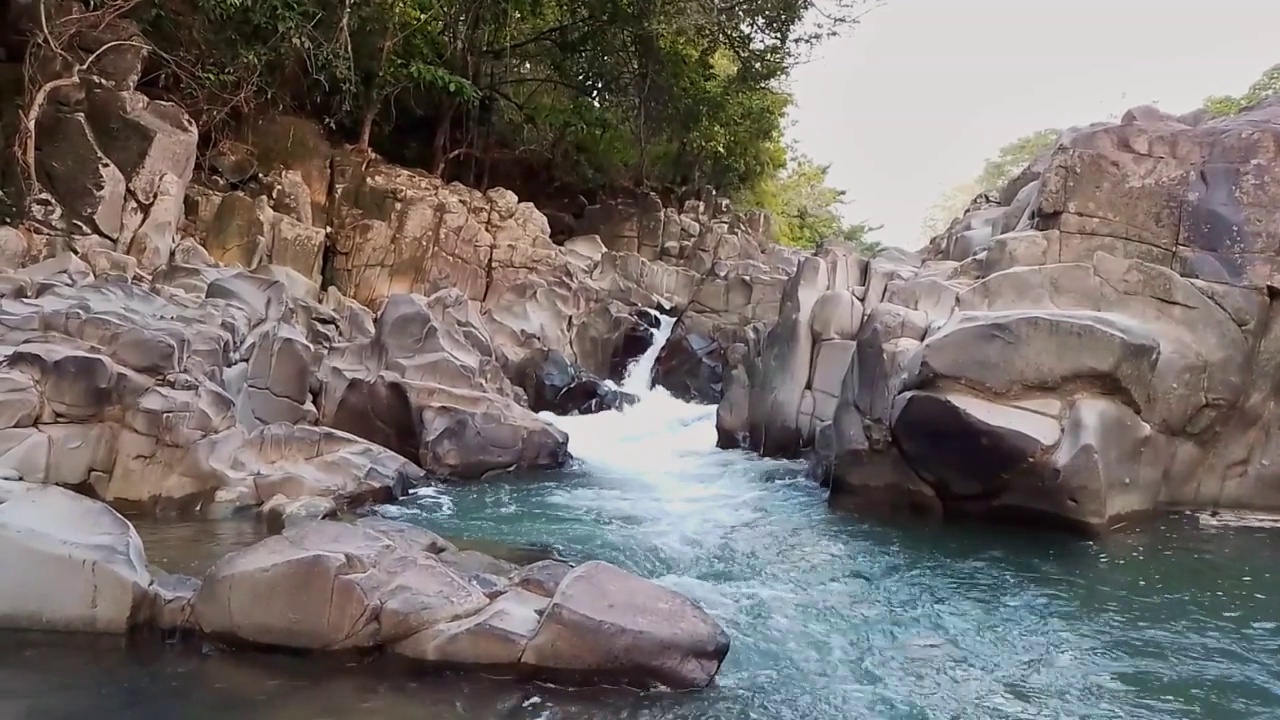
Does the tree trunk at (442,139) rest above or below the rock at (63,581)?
above

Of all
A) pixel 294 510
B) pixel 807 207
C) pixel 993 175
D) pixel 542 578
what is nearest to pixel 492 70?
pixel 294 510

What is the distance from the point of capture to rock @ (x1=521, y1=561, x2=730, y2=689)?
5.04 meters

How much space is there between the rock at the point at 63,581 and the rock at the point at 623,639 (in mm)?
2264

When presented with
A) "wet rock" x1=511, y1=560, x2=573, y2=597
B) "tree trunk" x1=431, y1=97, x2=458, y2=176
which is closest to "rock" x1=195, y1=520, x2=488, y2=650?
"wet rock" x1=511, y1=560, x2=573, y2=597

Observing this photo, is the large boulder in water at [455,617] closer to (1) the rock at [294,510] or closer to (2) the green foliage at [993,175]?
(1) the rock at [294,510]

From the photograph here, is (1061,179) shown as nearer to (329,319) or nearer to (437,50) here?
(329,319)

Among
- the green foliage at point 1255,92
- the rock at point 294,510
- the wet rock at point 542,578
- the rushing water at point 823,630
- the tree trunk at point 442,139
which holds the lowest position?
the rock at point 294,510

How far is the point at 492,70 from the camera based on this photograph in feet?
64.9

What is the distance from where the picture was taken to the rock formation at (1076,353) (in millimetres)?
8789

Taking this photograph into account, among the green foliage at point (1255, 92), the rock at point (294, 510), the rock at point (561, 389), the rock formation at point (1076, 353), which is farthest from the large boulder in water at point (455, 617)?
the green foliage at point (1255, 92)

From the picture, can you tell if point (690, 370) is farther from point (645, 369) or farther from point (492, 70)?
point (492, 70)

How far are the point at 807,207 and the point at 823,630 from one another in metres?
32.2

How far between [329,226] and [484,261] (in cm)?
283

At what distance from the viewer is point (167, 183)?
13.6 metres
